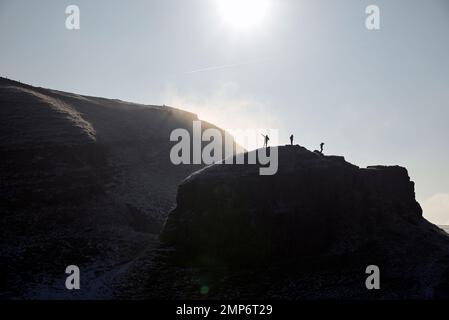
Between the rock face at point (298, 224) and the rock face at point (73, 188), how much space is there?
8.81 metres

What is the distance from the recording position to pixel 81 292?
3734 cm

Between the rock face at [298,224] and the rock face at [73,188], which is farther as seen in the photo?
the rock face at [73,188]

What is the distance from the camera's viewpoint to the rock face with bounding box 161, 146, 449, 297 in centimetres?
4022

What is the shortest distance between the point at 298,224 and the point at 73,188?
30.3 metres

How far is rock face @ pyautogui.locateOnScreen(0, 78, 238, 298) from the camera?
42062mm

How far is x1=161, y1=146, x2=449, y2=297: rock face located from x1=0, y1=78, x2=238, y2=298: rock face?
28.9 feet

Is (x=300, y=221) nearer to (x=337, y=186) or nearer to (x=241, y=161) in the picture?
(x=337, y=186)

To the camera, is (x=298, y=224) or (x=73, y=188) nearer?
(x=298, y=224)

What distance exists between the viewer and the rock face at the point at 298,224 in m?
40.2

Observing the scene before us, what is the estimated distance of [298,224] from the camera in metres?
41.9

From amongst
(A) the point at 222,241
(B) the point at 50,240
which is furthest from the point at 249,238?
(B) the point at 50,240

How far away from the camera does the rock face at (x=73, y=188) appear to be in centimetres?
4206

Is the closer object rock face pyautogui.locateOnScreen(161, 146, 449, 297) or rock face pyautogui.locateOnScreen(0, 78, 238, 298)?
rock face pyautogui.locateOnScreen(161, 146, 449, 297)

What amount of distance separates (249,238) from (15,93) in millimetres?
54121
